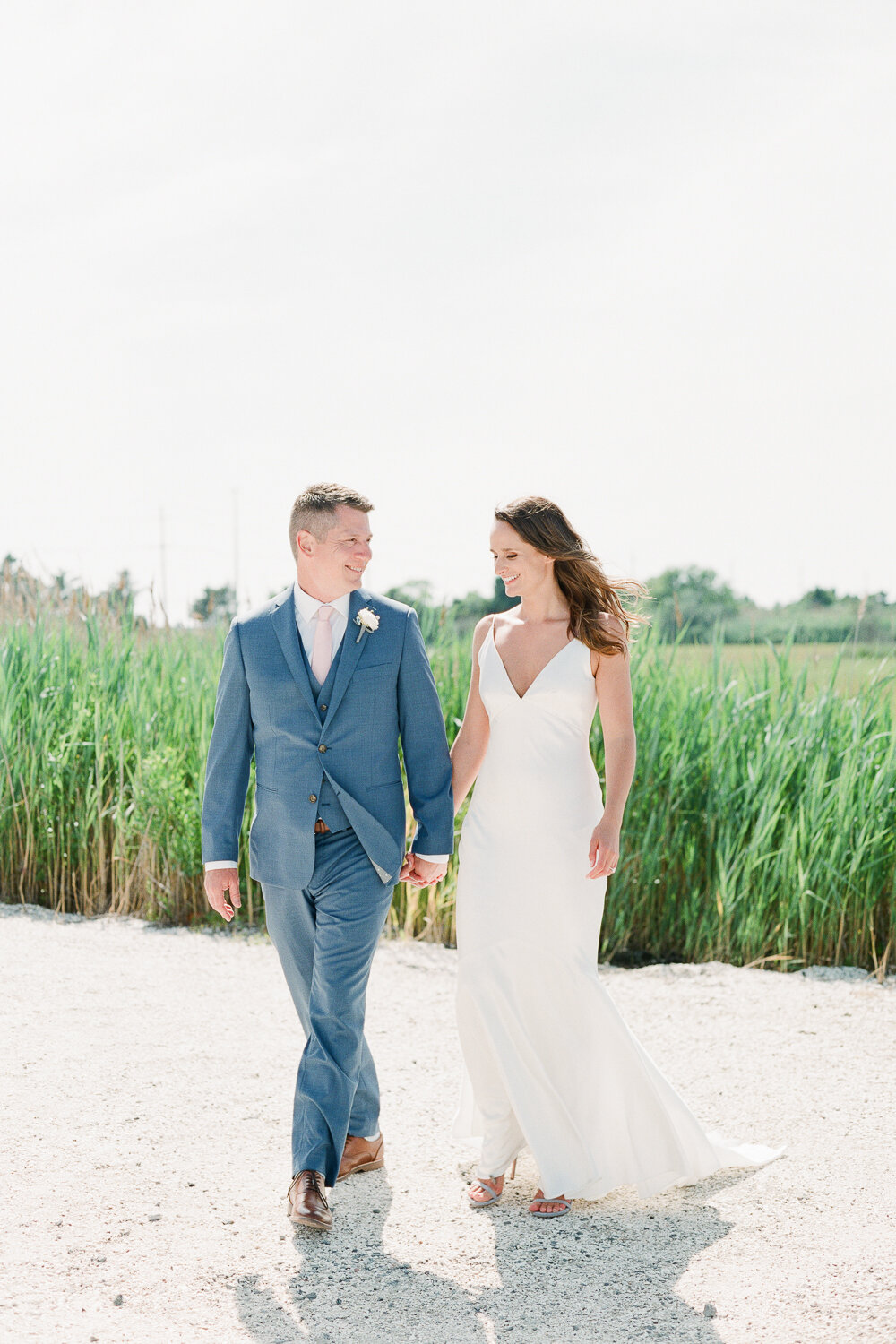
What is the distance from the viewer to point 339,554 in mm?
2969

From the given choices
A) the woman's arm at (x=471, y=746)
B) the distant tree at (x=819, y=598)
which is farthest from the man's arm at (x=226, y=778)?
the distant tree at (x=819, y=598)

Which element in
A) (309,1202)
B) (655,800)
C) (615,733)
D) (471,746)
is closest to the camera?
(309,1202)

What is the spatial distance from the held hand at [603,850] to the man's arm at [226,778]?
36.6 inches

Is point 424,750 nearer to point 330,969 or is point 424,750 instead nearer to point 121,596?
point 330,969

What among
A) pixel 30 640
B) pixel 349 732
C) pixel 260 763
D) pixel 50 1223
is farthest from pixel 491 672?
pixel 30 640

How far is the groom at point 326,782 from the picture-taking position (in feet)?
9.52

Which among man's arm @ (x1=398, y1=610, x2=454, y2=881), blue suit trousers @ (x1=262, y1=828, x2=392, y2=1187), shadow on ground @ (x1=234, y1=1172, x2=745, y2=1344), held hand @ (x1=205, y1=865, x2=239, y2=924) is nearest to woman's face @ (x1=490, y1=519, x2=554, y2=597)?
man's arm @ (x1=398, y1=610, x2=454, y2=881)

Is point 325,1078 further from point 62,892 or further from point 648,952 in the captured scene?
point 62,892

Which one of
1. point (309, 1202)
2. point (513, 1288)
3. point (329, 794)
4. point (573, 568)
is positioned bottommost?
point (513, 1288)

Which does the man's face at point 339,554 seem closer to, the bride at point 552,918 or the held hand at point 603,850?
the bride at point 552,918

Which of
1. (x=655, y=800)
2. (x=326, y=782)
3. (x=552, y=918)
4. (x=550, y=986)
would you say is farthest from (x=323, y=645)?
(x=655, y=800)

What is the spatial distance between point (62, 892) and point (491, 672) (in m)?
Result: 4.40

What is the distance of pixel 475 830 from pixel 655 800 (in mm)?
3096

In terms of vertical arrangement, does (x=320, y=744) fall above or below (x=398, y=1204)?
above
